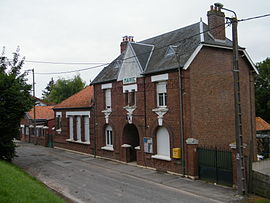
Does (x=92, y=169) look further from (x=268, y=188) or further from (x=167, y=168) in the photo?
(x=268, y=188)

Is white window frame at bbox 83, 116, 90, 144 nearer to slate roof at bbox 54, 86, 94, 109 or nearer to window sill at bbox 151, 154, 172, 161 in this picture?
slate roof at bbox 54, 86, 94, 109

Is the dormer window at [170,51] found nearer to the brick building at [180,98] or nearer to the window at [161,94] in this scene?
the brick building at [180,98]

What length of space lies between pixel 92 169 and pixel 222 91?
10.0m

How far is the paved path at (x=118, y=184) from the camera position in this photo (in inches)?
517

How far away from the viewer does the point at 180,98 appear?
55.8ft

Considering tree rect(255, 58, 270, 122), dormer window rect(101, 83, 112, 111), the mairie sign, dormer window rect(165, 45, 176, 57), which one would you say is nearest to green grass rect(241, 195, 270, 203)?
dormer window rect(165, 45, 176, 57)

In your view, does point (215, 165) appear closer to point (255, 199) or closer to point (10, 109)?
point (255, 199)

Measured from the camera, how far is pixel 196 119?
16.9 metres

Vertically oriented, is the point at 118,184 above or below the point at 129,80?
below

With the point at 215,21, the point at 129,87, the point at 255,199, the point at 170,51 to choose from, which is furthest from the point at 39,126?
the point at 255,199

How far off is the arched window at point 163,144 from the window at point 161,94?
1594mm

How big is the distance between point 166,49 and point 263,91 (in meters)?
25.6

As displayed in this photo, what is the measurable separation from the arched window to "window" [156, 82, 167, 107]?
1.59 meters

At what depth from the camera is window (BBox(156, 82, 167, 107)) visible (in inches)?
728
